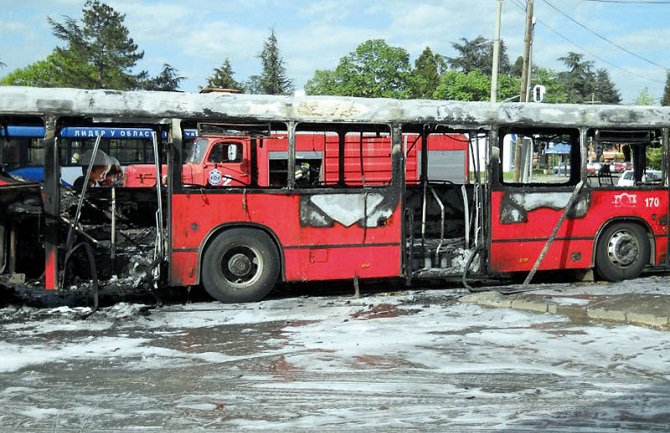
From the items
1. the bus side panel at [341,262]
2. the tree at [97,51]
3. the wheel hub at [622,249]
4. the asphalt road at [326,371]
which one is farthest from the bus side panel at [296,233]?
the tree at [97,51]

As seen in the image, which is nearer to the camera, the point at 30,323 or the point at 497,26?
the point at 30,323

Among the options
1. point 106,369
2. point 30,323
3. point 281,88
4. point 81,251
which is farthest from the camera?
point 281,88

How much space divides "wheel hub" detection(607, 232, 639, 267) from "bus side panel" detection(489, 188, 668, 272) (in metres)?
0.29

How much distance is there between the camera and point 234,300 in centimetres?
920

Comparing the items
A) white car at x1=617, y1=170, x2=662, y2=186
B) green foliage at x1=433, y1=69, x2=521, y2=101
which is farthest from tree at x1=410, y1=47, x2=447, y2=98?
white car at x1=617, y1=170, x2=662, y2=186

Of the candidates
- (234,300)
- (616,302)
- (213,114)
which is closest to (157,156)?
(213,114)

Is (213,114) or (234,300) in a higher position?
(213,114)

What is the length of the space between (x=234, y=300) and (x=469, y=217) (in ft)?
12.7

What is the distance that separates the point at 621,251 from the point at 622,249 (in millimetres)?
35

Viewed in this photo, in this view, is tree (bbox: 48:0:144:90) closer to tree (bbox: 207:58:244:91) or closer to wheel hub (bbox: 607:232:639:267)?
tree (bbox: 207:58:244:91)

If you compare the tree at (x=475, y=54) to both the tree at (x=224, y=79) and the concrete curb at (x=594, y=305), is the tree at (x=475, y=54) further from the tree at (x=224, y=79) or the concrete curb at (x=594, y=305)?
the concrete curb at (x=594, y=305)

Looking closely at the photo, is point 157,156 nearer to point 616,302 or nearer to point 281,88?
point 616,302

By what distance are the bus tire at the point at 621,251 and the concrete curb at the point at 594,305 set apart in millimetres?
1627

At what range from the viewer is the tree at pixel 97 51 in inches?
2388
